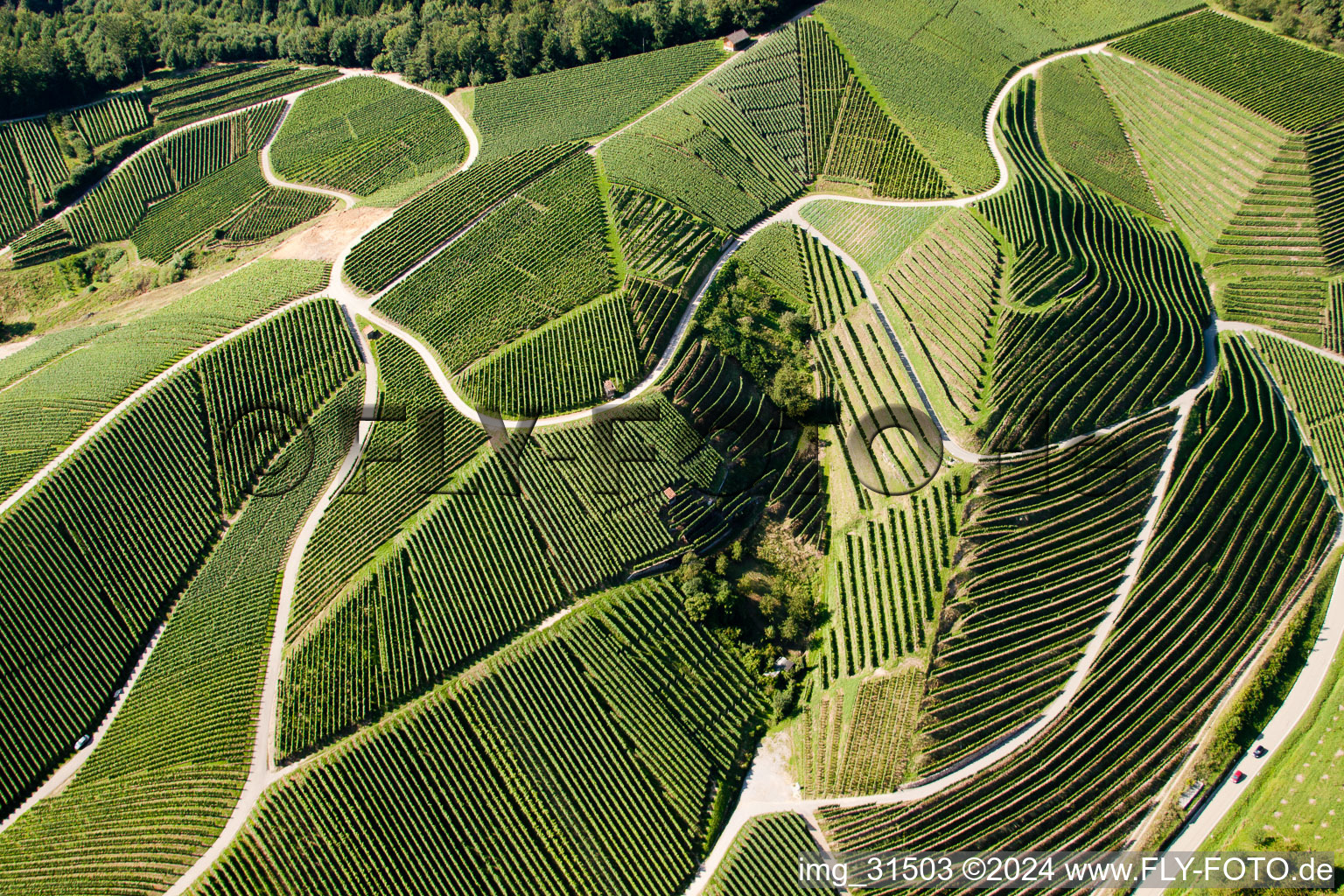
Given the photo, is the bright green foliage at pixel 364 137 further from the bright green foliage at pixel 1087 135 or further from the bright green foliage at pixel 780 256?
the bright green foliage at pixel 1087 135

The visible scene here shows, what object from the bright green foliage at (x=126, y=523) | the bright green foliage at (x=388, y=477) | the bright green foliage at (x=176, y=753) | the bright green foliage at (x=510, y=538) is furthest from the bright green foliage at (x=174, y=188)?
the bright green foliage at (x=510, y=538)

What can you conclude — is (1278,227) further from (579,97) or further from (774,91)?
(579,97)

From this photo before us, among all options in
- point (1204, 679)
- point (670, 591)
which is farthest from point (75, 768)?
point (1204, 679)

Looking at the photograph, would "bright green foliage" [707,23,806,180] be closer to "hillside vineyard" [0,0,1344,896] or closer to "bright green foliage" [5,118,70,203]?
"hillside vineyard" [0,0,1344,896]

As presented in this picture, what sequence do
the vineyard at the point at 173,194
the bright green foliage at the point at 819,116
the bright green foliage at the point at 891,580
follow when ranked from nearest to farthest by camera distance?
the bright green foliage at the point at 891,580 → the bright green foliage at the point at 819,116 → the vineyard at the point at 173,194

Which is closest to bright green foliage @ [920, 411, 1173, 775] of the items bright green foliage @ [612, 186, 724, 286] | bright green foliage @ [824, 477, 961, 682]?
bright green foliage @ [824, 477, 961, 682]
